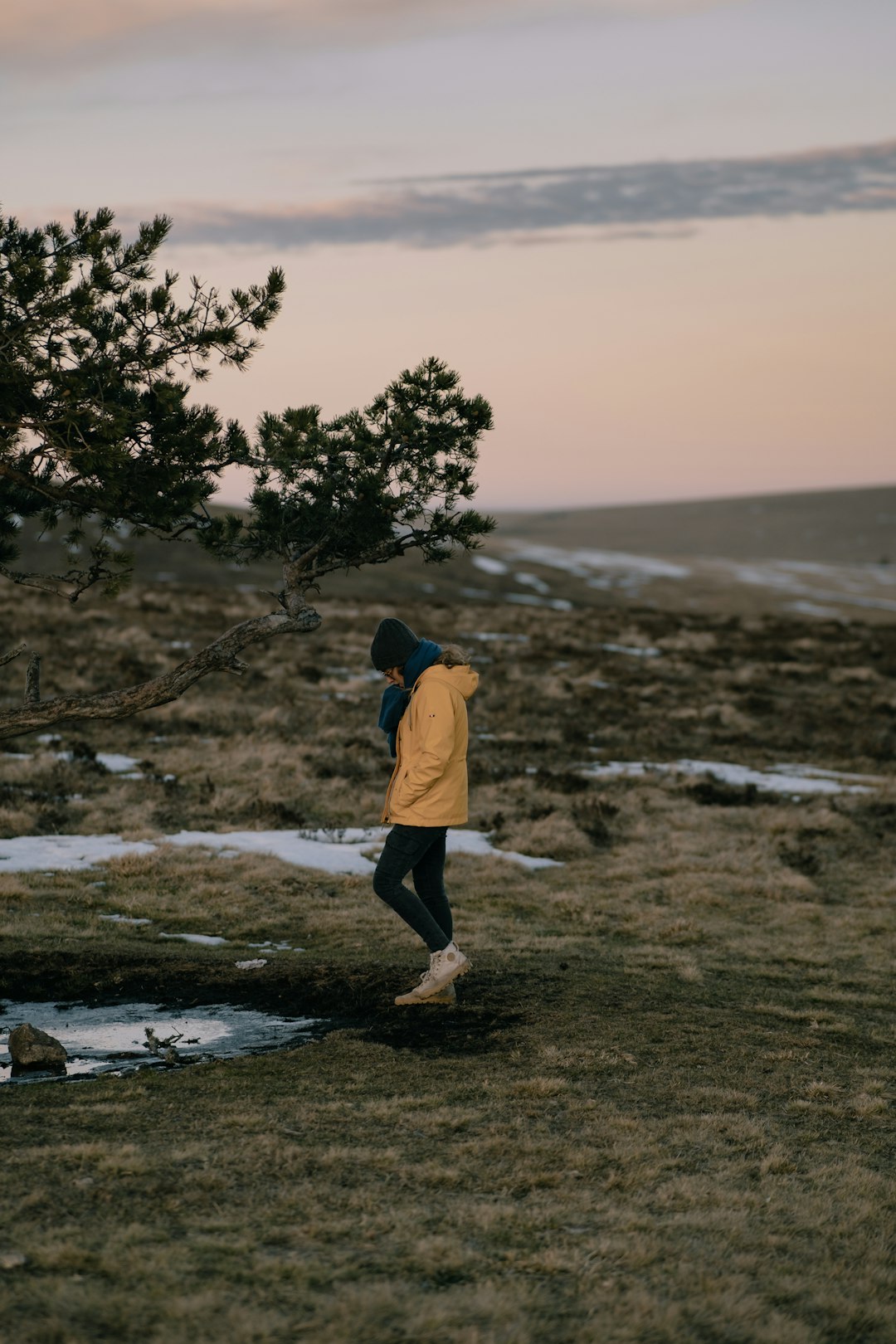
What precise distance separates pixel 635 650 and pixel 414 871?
30.3 m

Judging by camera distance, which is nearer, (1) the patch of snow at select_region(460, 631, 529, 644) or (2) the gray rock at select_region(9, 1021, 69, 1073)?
(2) the gray rock at select_region(9, 1021, 69, 1073)

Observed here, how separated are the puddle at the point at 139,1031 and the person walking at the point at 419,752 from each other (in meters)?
1.22

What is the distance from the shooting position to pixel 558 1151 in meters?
5.77

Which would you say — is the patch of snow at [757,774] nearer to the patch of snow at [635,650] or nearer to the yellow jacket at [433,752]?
the yellow jacket at [433,752]

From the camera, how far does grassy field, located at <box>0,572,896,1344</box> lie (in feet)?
13.9

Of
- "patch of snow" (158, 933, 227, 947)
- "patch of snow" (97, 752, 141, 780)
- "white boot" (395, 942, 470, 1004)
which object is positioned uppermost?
"white boot" (395, 942, 470, 1004)

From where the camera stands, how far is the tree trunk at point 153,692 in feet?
27.0

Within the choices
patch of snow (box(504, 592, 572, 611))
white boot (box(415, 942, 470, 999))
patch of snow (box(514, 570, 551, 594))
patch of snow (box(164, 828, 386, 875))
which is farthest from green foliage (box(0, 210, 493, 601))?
patch of snow (box(514, 570, 551, 594))

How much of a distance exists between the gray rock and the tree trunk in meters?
2.18

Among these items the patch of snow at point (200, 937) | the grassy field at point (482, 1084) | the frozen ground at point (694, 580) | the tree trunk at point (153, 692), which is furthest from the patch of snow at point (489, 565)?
the tree trunk at point (153, 692)

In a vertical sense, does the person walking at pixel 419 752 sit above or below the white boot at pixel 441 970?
above

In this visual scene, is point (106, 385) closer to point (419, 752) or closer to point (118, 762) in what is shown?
point (419, 752)

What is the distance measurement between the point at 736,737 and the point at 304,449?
17985 mm

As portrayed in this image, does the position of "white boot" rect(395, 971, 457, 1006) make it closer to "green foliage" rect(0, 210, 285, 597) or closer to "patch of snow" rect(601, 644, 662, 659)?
"green foliage" rect(0, 210, 285, 597)
